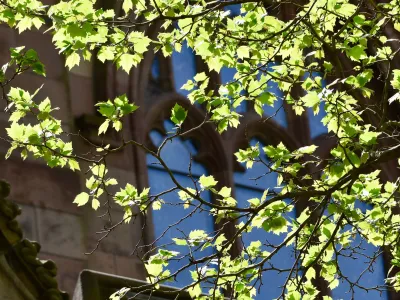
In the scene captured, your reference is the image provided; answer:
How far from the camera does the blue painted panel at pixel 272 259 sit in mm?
16406

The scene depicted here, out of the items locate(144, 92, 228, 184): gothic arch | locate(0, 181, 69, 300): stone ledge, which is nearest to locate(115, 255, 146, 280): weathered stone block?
locate(144, 92, 228, 184): gothic arch

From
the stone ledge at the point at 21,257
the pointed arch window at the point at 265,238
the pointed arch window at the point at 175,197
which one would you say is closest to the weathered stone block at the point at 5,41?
the pointed arch window at the point at 175,197

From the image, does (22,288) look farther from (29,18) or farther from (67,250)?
(67,250)

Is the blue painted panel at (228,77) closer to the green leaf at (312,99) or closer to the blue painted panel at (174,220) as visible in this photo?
the blue painted panel at (174,220)

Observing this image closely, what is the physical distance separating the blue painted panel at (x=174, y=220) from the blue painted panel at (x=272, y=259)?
2.08 ft

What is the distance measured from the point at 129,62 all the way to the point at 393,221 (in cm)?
271

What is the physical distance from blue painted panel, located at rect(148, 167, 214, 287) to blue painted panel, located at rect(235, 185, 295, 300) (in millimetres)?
635

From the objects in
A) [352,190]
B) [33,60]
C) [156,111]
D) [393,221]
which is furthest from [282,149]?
[156,111]

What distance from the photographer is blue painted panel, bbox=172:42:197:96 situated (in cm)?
1708

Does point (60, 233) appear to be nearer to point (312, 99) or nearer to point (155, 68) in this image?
point (155, 68)

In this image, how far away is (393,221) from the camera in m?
11.7

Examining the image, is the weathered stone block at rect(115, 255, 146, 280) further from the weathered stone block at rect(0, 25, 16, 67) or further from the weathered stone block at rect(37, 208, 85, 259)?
the weathered stone block at rect(0, 25, 16, 67)

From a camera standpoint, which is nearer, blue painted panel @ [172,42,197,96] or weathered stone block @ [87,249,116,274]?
weathered stone block @ [87,249,116,274]

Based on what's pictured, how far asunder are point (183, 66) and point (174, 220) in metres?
2.34
